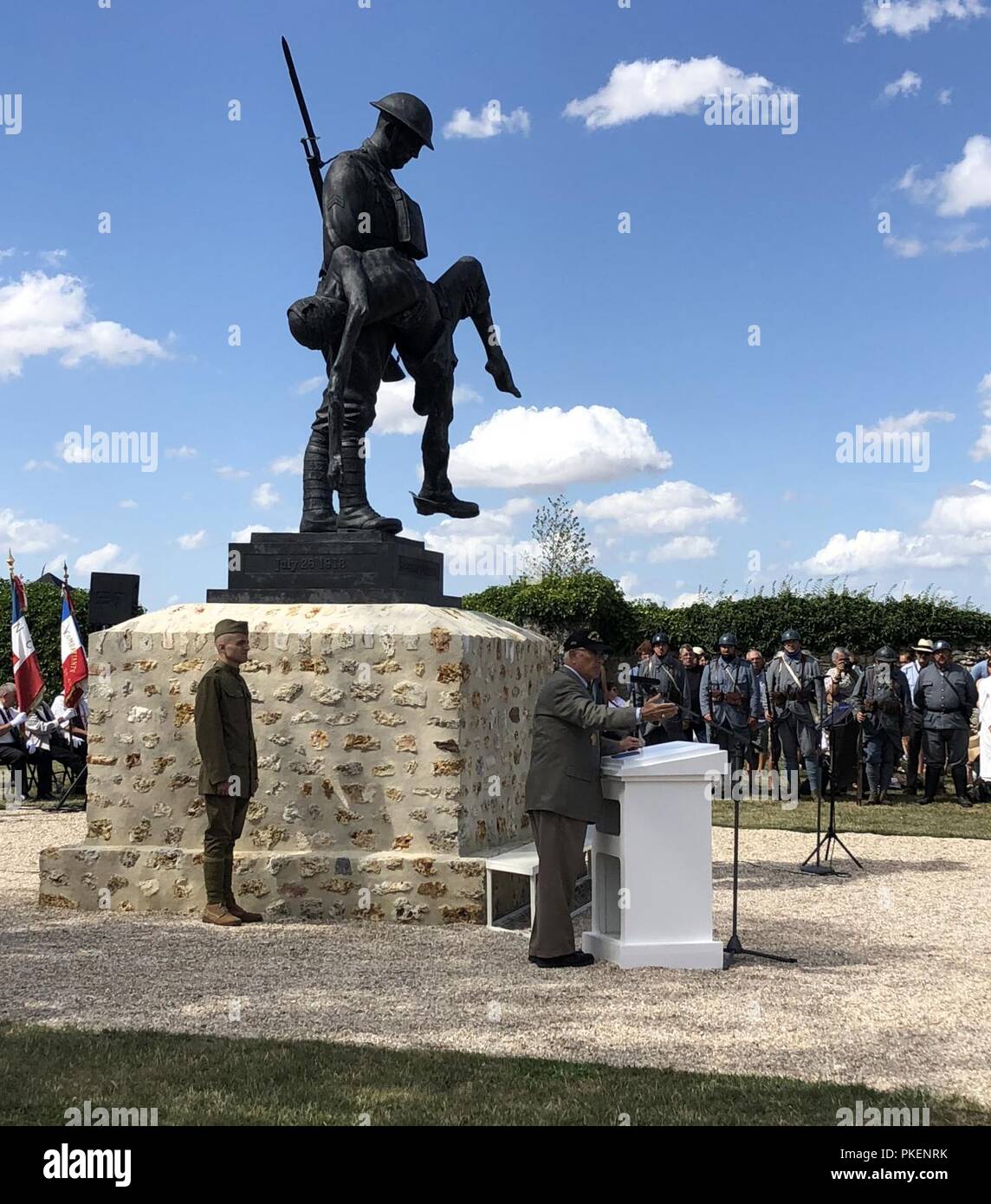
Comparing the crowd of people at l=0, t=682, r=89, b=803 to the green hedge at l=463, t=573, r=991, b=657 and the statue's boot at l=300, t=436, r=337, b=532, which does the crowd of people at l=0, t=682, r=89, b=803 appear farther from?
the green hedge at l=463, t=573, r=991, b=657

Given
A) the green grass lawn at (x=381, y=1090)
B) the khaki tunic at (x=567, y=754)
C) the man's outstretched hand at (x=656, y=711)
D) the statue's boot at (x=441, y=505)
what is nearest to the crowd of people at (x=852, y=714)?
the statue's boot at (x=441, y=505)

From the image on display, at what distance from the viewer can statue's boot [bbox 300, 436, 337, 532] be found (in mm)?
9742

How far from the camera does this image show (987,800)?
16250 mm

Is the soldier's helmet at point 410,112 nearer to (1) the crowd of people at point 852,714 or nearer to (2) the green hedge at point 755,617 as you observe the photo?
(1) the crowd of people at point 852,714

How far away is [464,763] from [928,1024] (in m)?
3.58

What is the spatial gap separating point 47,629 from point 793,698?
41.6 ft

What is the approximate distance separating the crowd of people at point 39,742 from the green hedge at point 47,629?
5.64 m

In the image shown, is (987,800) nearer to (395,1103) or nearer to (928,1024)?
→ (928,1024)

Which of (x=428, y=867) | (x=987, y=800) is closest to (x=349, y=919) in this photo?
(x=428, y=867)

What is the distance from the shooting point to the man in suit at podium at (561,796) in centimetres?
707

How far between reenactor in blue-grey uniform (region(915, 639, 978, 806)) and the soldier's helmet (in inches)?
380

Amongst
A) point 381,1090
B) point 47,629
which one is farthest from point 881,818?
point 47,629

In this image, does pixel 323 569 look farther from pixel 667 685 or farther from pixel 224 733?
pixel 667 685
